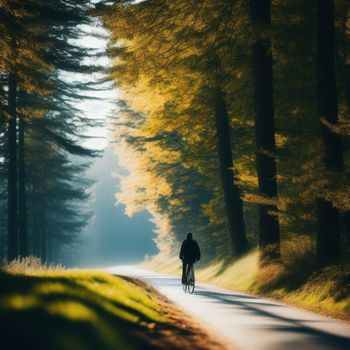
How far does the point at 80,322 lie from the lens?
6430mm

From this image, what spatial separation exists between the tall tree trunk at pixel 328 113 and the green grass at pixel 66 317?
5.99 metres

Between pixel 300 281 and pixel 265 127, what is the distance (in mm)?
5080

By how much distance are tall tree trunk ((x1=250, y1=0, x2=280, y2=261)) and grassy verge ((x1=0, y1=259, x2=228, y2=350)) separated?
8290mm

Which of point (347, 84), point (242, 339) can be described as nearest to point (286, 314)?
point (242, 339)

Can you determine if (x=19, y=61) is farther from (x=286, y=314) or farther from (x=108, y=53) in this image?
(x=286, y=314)

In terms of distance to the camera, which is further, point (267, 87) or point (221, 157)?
point (221, 157)

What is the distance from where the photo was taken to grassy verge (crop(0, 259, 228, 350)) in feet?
18.4

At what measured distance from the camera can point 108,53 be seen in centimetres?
1653

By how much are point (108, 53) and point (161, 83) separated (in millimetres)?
3033

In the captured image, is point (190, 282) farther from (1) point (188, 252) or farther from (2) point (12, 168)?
(2) point (12, 168)

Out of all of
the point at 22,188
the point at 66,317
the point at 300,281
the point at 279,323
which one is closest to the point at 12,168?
the point at 22,188

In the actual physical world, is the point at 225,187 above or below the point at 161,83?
below

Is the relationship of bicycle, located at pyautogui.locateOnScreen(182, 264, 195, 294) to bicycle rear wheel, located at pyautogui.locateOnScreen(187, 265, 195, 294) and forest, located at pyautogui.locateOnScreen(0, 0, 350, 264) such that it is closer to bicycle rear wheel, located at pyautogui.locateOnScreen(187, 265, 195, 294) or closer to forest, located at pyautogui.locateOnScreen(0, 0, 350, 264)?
bicycle rear wheel, located at pyautogui.locateOnScreen(187, 265, 195, 294)

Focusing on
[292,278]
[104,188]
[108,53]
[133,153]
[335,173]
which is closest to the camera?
[335,173]
